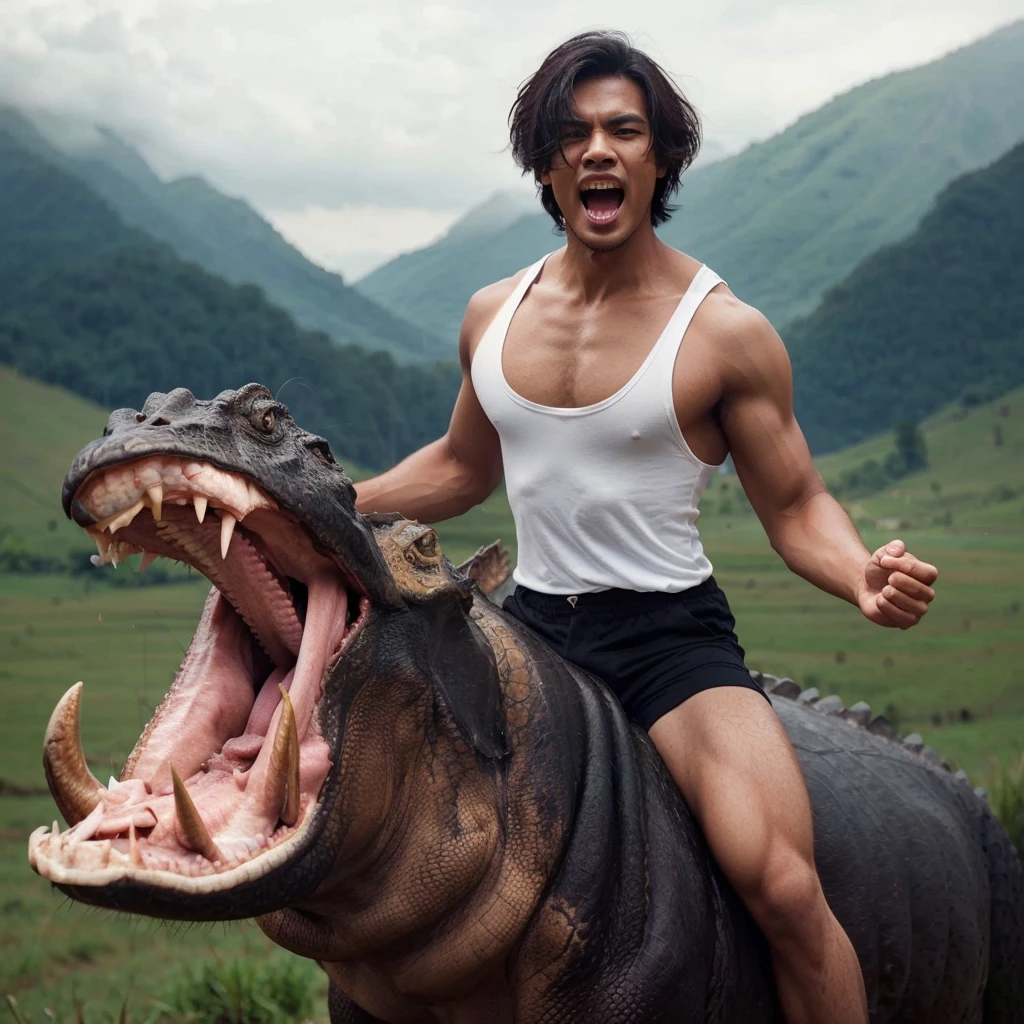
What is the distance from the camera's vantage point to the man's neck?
6.66 feet

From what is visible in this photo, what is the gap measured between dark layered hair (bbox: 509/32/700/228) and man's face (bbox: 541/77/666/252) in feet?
0.04

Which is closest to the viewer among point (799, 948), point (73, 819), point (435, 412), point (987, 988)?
point (73, 819)

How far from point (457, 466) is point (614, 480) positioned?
43 cm

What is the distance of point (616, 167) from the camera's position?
6.49 ft

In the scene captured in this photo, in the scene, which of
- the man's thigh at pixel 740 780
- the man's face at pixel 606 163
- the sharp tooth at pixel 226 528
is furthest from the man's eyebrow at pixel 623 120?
the sharp tooth at pixel 226 528

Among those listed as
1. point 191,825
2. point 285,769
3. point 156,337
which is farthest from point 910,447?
point 191,825

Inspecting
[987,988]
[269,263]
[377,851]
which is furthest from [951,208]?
[377,851]

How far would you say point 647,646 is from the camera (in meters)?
1.96

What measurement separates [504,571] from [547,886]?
2.17 ft

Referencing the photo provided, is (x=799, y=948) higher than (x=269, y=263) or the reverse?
the reverse

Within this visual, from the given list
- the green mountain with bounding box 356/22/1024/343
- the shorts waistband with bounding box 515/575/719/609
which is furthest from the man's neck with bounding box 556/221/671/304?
the green mountain with bounding box 356/22/1024/343

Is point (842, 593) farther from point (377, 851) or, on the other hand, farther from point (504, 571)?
point (377, 851)

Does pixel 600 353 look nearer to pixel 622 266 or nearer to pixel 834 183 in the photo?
pixel 622 266

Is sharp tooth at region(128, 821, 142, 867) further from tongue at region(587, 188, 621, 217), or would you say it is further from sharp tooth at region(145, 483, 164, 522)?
tongue at region(587, 188, 621, 217)
